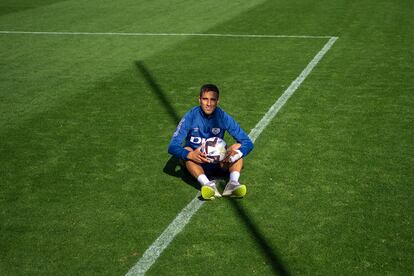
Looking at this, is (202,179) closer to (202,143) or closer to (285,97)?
(202,143)

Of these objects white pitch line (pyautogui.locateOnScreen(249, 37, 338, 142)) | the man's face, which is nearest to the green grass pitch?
white pitch line (pyautogui.locateOnScreen(249, 37, 338, 142))

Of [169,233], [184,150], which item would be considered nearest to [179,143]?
[184,150]

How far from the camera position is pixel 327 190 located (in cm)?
609

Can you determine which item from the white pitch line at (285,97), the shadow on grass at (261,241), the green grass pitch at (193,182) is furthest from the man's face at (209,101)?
the white pitch line at (285,97)

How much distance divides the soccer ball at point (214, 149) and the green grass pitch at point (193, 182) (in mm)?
443

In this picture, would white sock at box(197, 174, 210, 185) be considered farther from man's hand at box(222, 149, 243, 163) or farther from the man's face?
the man's face

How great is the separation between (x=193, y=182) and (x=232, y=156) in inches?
25.2

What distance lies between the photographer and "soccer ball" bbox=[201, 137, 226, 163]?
6.17 metres

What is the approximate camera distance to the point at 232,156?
19.9 ft

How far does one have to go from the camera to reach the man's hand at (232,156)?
19.9 feet

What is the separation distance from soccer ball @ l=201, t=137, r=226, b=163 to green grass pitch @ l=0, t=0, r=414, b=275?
44 cm

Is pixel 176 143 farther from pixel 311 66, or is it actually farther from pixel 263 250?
pixel 311 66

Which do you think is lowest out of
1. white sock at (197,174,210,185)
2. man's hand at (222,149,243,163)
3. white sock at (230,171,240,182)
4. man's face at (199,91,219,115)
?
white sock at (230,171,240,182)

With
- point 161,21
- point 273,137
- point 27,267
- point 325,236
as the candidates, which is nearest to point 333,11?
point 161,21
